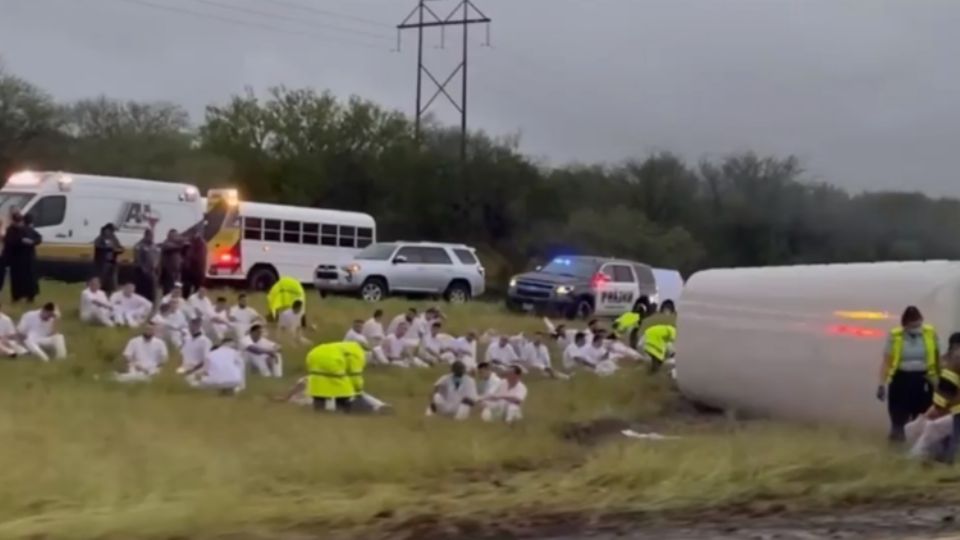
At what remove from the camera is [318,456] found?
14375 mm

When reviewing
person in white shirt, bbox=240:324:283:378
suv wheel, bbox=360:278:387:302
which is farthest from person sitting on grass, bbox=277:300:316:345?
Result: suv wheel, bbox=360:278:387:302

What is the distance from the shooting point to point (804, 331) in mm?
Answer: 20891

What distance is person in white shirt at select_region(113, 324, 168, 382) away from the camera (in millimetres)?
23792

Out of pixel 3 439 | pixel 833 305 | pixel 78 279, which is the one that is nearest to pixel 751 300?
pixel 833 305

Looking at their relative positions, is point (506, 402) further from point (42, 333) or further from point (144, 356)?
point (42, 333)

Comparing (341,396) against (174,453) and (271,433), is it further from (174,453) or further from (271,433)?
(174,453)

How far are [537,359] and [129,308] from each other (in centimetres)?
737

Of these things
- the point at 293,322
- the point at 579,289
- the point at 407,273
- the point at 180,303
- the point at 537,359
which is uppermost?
the point at 407,273

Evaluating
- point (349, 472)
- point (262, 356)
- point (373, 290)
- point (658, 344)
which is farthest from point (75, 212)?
point (349, 472)

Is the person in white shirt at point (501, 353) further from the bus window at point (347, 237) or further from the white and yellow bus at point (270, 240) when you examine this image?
the bus window at point (347, 237)

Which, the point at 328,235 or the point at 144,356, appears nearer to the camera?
the point at 144,356

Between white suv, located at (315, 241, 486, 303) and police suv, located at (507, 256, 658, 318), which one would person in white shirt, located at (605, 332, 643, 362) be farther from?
white suv, located at (315, 241, 486, 303)

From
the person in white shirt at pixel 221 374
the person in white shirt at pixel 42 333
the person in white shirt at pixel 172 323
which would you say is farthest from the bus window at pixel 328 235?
the person in white shirt at pixel 221 374

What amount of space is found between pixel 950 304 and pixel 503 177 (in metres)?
43.8
